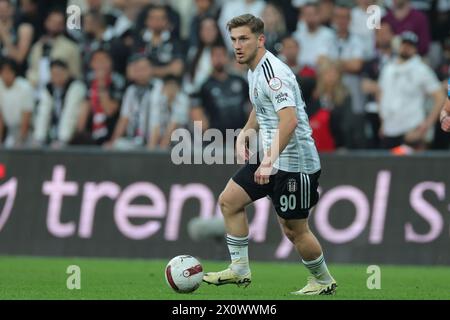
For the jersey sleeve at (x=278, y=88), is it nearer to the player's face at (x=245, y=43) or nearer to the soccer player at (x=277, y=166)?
the soccer player at (x=277, y=166)

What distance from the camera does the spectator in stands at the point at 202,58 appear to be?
17.9 m

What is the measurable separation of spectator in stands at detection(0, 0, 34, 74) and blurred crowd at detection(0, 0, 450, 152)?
2 centimetres

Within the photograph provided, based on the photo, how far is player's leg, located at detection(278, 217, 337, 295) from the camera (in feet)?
33.8

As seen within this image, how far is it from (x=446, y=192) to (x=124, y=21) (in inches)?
262

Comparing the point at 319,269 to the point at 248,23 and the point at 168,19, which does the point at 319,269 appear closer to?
the point at 248,23

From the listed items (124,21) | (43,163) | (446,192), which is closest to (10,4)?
(124,21)

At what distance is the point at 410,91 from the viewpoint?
1681 cm

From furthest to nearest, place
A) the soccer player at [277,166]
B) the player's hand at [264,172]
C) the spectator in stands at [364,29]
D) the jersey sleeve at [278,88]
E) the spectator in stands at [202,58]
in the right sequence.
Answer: the spectator in stands at [202,58], the spectator in stands at [364,29], the soccer player at [277,166], the jersey sleeve at [278,88], the player's hand at [264,172]

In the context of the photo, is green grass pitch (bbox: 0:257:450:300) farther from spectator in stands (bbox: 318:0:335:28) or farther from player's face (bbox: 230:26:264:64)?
spectator in stands (bbox: 318:0:335:28)

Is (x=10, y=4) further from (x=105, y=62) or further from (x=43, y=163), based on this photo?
(x=43, y=163)

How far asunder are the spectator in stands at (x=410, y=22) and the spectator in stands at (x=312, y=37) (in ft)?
3.21

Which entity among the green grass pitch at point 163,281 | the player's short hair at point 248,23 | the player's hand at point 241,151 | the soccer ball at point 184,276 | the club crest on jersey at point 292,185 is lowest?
the green grass pitch at point 163,281

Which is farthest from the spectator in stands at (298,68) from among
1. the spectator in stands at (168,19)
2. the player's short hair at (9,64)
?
the player's short hair at (9,64)

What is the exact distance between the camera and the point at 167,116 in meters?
17.4
